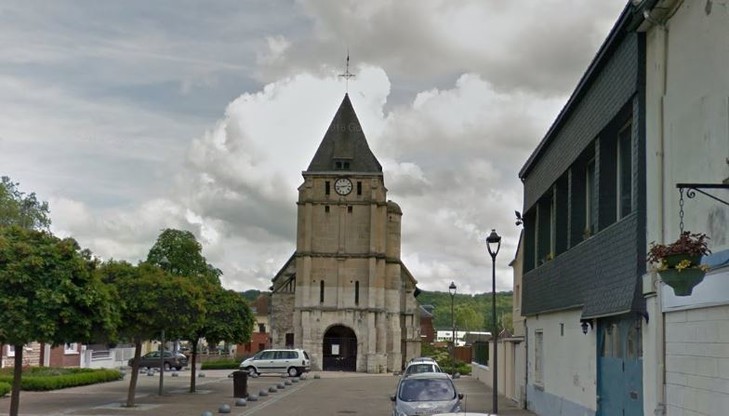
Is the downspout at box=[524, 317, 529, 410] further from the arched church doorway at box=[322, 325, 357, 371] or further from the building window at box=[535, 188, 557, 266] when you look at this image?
the arched church doorway at box=[322, 325, 357, 371]

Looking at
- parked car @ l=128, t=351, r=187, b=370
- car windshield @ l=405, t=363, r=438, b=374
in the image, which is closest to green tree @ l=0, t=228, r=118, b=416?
car windshield @ l=405, t=363, r=438, b=374

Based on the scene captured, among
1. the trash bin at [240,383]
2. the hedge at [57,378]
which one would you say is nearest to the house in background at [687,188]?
the trash bin at [240,383]

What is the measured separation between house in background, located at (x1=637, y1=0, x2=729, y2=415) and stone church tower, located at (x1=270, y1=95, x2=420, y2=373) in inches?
2407

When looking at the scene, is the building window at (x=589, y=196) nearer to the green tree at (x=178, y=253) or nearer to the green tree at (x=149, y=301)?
the green tree at (x=149, y=301)

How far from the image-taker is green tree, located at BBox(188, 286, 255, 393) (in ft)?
122

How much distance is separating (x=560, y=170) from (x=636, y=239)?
8288 mm

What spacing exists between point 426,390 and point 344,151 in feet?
187

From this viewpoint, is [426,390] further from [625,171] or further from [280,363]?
[280,363]

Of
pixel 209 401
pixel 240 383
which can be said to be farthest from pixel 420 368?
pixel 209 401

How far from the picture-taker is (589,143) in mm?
18016

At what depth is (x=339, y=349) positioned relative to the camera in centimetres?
7550

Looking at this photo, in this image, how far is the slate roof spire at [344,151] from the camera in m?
77.0

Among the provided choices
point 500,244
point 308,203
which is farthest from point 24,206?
point 500,244

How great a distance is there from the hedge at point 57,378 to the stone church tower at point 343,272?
94.8 feet
